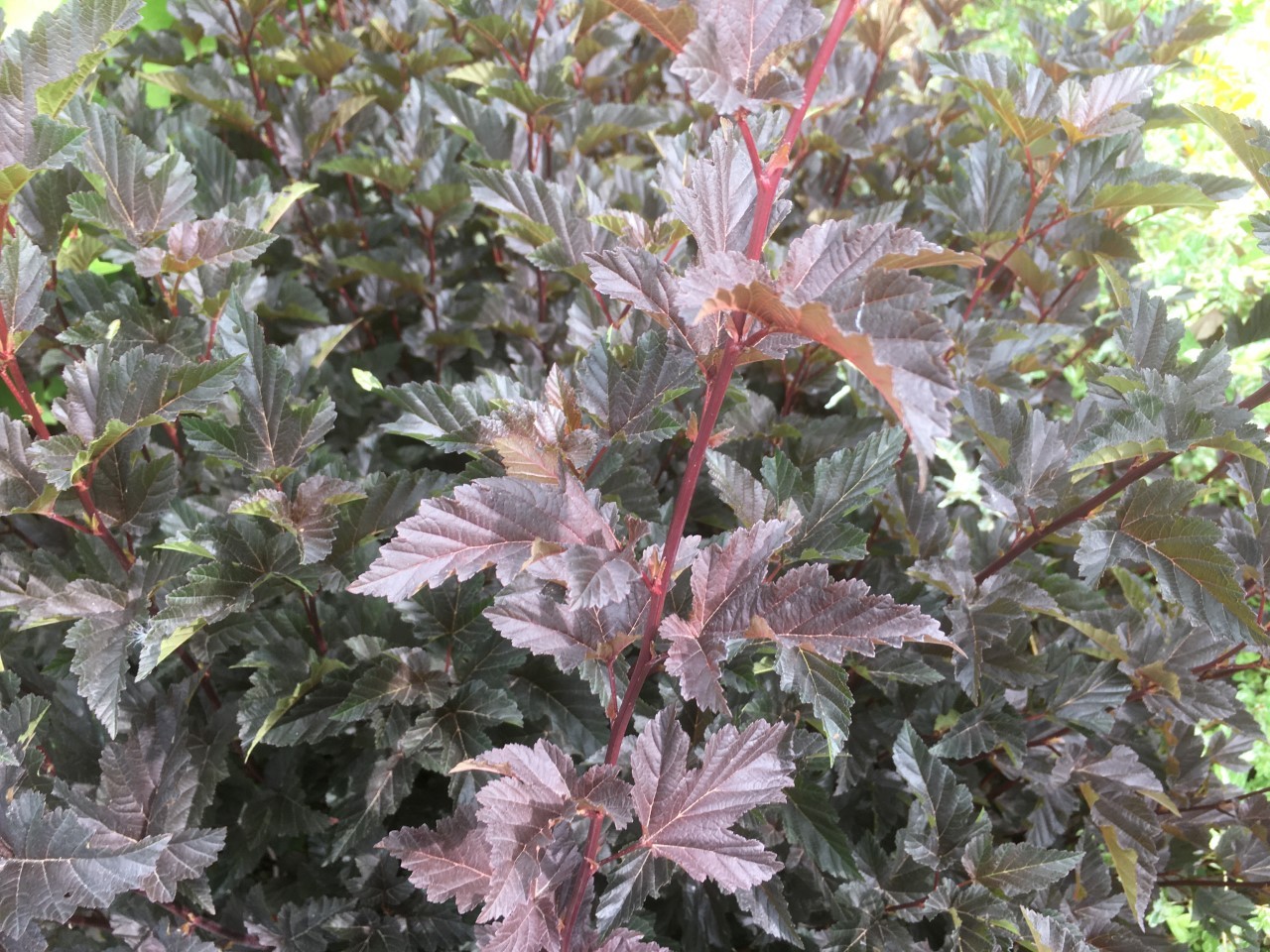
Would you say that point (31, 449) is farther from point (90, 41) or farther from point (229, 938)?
point (229, 938)

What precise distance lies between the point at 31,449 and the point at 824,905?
113 cm

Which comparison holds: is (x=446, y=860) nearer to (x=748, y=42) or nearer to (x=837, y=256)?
(x=837, y=256)

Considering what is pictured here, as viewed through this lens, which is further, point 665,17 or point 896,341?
point 665,17

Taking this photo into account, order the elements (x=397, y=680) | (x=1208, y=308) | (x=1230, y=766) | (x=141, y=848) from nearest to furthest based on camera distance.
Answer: (x=141, y=848)
(x=397, y=680)
(x=1230, y=766)
(x=1208, y=308)

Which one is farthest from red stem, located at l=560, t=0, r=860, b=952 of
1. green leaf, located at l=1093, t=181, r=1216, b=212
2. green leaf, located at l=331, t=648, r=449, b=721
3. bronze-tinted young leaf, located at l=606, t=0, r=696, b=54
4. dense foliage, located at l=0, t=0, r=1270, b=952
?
green leaf, located at l=1093, t=181, r=1216, b=212

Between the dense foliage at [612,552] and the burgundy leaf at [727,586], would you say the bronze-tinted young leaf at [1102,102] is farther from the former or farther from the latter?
the burgundy leaf at [727,586]

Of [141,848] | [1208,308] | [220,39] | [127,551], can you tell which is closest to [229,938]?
[141,848]

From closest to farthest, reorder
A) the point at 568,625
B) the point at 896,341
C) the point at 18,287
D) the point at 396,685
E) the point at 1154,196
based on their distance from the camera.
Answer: the point at 896,341, the point at 568,625, the point at 18,287, the point at 396,685, the point at 1154,196

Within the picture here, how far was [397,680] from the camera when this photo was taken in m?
1.17

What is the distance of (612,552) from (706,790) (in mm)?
255

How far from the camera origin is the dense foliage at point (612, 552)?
2.66 ft

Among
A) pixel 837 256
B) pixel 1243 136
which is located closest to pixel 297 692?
pixel 837 256

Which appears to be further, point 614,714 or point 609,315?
point 609,315

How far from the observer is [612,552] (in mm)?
787
